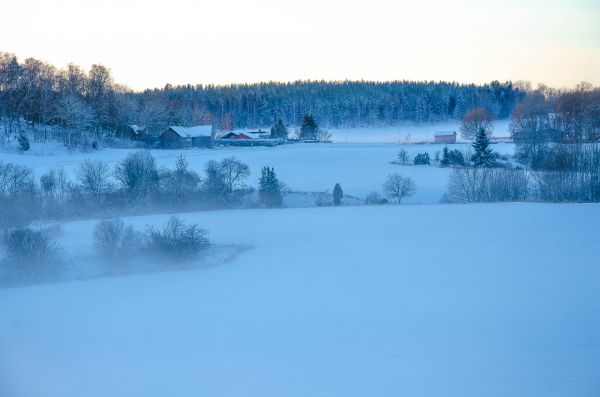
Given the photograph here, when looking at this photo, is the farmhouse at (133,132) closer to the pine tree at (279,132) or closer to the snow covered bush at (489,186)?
the pine tree at (279,132)

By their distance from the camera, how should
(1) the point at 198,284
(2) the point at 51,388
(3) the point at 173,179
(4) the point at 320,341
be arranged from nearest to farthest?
(2) the point at 51,388 < (4) the point at 320,341 < (1) the point at 198,284 < (3) the point at 173,179

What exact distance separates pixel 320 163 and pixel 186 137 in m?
16.5

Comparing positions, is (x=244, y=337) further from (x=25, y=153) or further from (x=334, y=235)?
(x=25, y=153)

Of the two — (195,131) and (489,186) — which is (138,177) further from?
(195,131)

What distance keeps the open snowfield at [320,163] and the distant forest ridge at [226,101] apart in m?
10.2

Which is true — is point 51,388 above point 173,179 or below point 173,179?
below

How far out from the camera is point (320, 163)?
5231cm

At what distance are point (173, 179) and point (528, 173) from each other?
2256cm

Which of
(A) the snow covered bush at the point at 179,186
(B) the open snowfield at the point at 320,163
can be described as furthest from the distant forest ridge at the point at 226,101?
(A) the snow covered bush at the point at 179,186

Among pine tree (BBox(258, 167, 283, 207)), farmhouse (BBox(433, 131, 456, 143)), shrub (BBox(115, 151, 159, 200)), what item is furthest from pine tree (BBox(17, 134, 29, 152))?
farmhouse (BBox(433, 131, 456, 143))

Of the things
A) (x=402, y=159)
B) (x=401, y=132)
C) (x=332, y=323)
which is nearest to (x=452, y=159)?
(x=402, y=159)

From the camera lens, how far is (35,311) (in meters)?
17.1

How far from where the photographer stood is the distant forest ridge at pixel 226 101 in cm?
5719

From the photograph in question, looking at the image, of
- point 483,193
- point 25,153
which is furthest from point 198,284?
point 25,153
